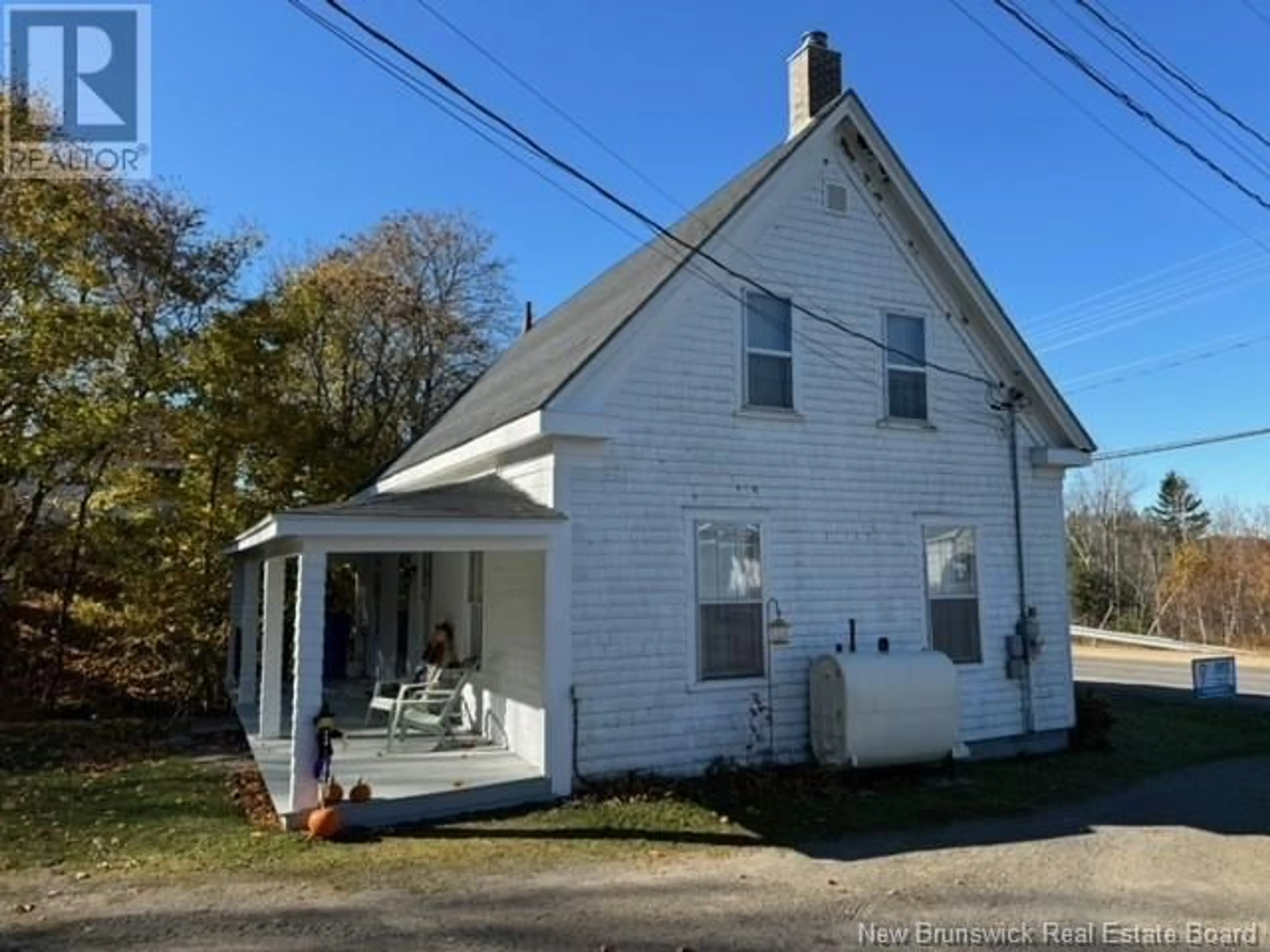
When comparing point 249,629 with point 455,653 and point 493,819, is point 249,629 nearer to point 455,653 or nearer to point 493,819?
point 455,653

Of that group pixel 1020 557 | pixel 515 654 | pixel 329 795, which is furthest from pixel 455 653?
pixel 1020 557

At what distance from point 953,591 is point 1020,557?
1.13 m

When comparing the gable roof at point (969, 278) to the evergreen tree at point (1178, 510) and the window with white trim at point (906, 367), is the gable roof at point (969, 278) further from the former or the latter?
the evergreen tree at point (1178, 510)

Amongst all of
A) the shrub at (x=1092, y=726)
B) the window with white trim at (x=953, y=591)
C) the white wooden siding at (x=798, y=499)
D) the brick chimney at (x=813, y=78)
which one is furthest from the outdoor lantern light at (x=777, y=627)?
the brick chimney at (x=813, y=78)

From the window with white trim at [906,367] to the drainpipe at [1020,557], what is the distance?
1.32 m

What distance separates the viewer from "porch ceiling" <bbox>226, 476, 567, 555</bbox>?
7957mm

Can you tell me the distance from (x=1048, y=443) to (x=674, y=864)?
8.13 m

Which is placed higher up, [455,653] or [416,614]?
[416,614]

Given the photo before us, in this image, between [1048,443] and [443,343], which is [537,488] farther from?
[443,343]

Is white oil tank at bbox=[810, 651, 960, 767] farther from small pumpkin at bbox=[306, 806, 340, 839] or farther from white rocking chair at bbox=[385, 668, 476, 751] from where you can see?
small pumpkin at bbox=[306, 806, 340, 839]

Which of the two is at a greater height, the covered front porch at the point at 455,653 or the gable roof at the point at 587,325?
the gable roof at the point at 587,325

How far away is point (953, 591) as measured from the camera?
37.9 feet

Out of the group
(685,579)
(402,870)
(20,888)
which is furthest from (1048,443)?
(20,888)

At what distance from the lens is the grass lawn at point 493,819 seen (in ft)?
22.8
